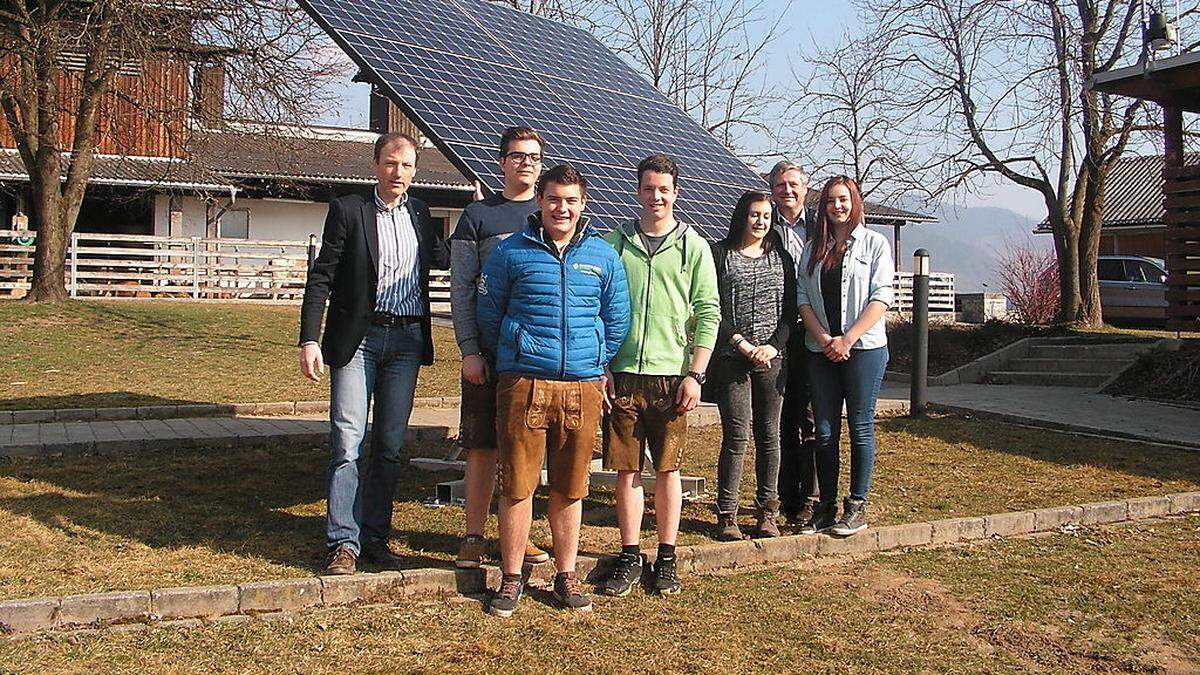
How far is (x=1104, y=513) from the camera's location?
21.7 ft

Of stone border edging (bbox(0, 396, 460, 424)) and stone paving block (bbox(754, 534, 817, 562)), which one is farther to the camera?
stone border edging (bbox(0, 396, 460, 424))

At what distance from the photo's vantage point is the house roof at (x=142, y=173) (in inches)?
941

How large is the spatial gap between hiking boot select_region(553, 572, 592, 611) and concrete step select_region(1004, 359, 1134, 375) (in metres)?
11.8

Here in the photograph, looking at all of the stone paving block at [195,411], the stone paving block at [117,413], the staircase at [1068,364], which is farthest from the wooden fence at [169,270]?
the staircase at [1068,364]

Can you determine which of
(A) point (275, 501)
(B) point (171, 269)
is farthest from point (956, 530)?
(B) point (171, 269)

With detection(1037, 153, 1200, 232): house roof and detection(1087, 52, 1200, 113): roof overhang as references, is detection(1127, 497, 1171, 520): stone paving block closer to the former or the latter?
detection(1087, 52, 1200, 113): roof overhang

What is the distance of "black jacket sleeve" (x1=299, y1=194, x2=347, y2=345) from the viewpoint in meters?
5.30

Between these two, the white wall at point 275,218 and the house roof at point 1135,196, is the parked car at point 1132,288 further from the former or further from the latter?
the white wall at point 275,218

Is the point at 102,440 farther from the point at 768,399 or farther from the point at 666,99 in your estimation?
the point at 666,99

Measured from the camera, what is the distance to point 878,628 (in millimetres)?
4605

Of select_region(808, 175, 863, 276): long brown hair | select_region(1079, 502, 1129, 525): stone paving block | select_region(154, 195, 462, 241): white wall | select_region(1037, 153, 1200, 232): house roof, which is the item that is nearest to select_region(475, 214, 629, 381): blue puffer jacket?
select_region(808, 175, 863, 276): long brown hair

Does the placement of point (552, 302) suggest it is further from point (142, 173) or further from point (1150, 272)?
point (1150, 272)

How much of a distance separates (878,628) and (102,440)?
622cm

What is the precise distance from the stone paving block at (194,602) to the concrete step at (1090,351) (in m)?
13.6
